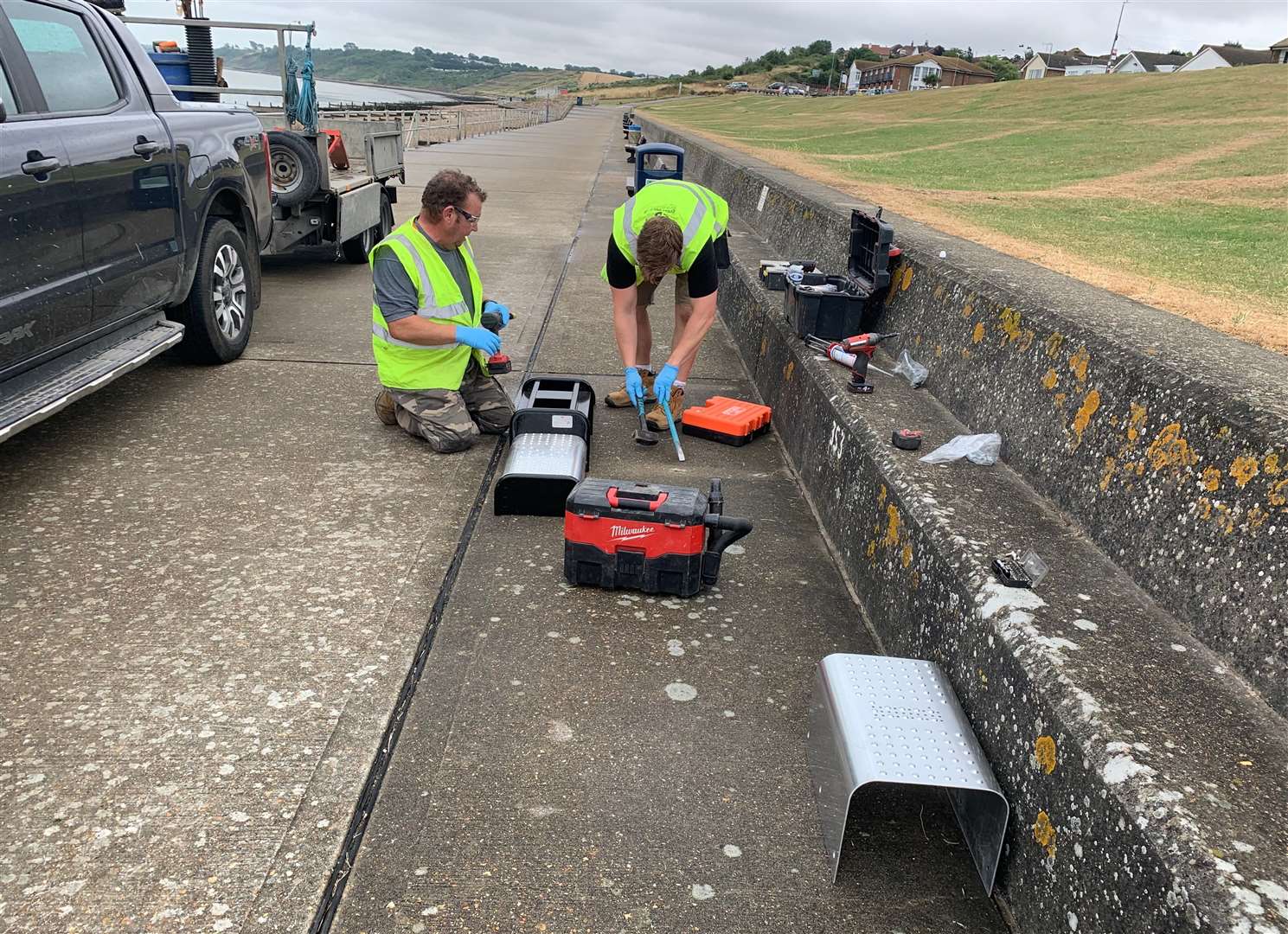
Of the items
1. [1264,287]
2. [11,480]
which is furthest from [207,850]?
[1264,287]

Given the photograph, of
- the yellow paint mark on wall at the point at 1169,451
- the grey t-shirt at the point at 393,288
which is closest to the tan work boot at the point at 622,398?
the grey t-shirt at the point at 393,288

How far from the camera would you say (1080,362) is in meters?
2.89

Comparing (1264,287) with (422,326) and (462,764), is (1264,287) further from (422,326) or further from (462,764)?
(462,764)

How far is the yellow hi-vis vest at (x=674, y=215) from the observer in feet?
15.3

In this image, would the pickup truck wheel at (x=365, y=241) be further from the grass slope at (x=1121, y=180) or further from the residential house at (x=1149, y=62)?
the residential house at (x=1149, y=62)

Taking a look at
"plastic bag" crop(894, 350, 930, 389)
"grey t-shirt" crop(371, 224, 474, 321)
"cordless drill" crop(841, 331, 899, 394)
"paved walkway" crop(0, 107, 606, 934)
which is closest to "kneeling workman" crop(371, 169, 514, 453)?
"grey t-shirt" crop(371, 224, 474, 321)

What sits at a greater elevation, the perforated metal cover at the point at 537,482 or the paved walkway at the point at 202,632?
the perforated metal cover at the point at 537,482

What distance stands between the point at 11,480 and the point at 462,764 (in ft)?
8.49

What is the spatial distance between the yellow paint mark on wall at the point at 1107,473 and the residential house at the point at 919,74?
129 m

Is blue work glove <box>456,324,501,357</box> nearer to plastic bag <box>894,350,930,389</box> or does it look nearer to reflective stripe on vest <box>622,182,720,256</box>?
reflective stripe on vest <box>622,182,720,256</box>

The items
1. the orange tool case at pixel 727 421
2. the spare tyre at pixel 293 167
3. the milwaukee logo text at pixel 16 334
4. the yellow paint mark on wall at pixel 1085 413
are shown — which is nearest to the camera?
the yellow paint mark on wall at pixel 1085 413

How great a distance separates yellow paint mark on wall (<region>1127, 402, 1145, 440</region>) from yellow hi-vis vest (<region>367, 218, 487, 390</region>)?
118 inches

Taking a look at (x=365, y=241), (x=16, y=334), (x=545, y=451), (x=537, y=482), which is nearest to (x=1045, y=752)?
(x=537, y=482)

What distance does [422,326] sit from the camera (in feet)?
14.4
